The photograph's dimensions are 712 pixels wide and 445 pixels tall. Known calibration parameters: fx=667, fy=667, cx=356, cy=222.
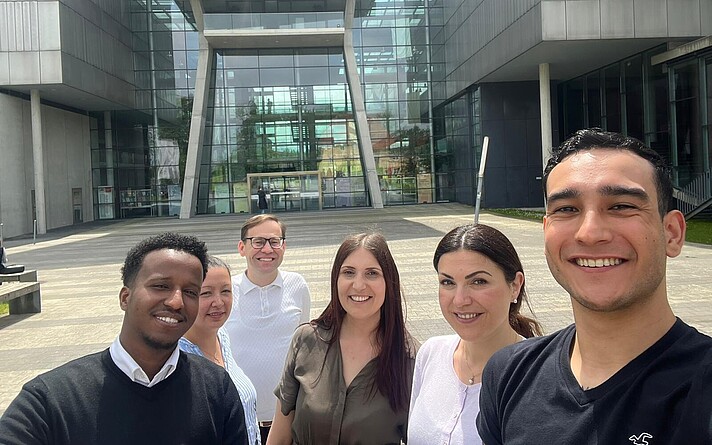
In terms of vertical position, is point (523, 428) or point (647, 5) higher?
point (647, 5)

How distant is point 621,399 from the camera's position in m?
1.62

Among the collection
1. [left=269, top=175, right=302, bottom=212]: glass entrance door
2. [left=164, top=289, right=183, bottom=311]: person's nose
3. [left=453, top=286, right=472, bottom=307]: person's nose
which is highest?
[left=269, top=175, right=302, bottom=212]: glass entrance door

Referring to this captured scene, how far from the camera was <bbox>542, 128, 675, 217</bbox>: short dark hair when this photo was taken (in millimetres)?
1741

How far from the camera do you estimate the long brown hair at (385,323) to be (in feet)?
10.6

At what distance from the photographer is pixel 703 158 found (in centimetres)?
2583

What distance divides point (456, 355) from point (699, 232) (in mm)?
20939

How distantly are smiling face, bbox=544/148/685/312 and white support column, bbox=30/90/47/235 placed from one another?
3429 cm

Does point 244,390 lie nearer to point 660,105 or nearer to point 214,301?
point 214,301

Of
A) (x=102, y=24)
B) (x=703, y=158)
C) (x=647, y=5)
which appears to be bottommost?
(x=703, y=158)

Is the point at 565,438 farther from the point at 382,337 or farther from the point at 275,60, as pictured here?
the point at 275,60

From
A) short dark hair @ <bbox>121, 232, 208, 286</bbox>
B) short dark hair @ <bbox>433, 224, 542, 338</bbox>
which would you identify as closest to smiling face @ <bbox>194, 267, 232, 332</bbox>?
short dark hair @ <bbox>121, 232, 208, 286</bbox>

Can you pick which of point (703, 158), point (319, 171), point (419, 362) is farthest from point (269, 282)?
point (319, 171)

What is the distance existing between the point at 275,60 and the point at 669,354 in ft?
135

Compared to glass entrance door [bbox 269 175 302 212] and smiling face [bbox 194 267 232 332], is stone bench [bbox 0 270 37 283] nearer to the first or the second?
smiling face [bbox 194 267 232 332]
